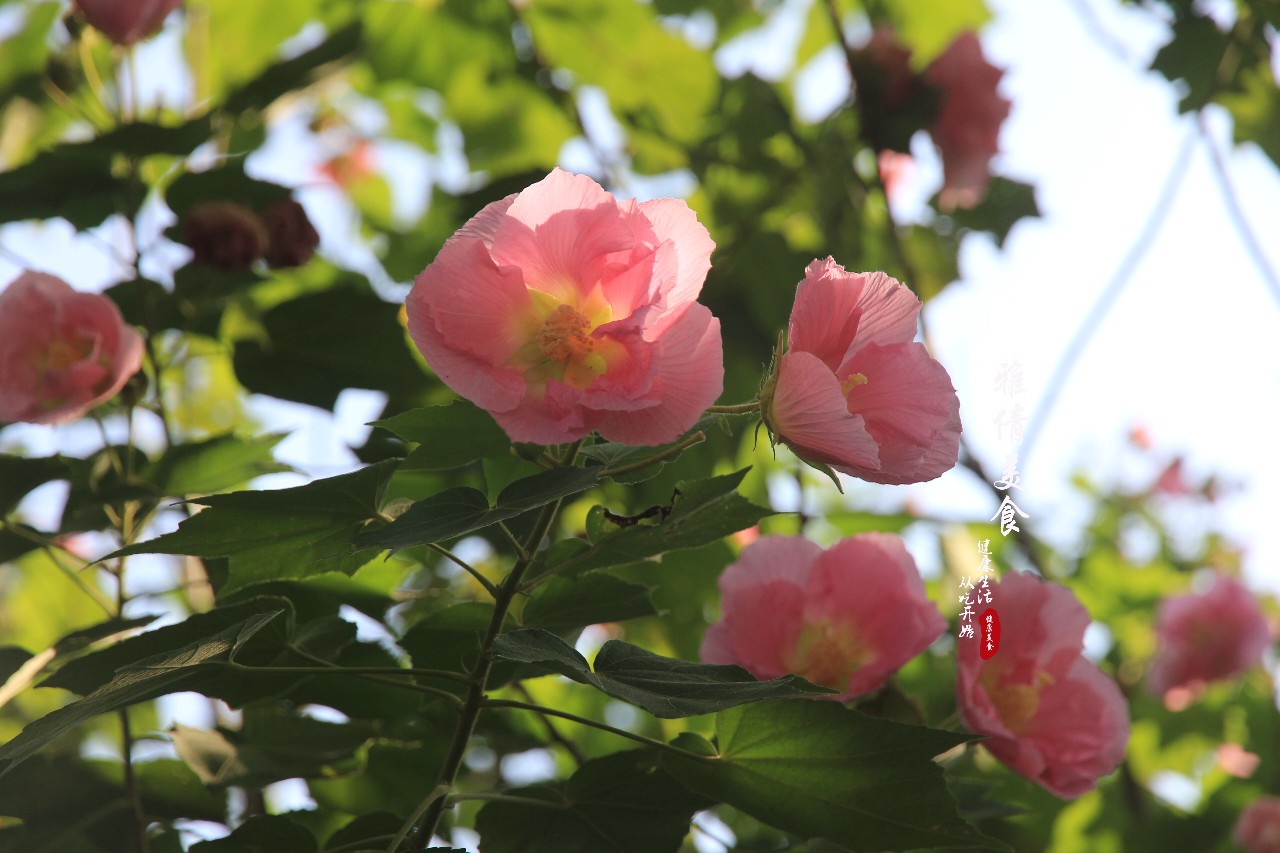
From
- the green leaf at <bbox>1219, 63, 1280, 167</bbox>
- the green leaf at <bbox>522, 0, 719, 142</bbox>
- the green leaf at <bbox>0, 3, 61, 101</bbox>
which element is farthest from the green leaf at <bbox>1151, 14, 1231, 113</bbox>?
the green leaf at <bbox>0, 3, 61, 101</bbox>

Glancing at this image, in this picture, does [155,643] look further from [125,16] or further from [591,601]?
[125,16]

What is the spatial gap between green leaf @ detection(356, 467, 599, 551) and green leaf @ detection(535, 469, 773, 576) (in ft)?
0.32

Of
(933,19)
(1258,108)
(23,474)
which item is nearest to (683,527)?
(23,474)

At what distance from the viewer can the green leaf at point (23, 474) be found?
101cm

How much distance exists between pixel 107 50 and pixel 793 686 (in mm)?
1399

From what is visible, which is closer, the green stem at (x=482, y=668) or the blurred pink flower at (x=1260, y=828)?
the green stem at (x=482, y=668)

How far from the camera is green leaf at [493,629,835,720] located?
Answer: 0.57 metres

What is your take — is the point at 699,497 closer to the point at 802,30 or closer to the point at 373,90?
the point at 373,90

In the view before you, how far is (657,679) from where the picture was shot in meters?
0.63

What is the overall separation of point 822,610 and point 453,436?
0.39 metres

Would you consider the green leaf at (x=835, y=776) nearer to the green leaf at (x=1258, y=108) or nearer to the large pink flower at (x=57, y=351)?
the large pink flower at (x=57, y=351)

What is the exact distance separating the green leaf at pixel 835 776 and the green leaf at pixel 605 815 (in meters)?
0.02

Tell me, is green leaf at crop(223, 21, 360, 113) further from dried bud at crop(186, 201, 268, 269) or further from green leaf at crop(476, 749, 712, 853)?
green leaf at crop(476, 749, 712, 853)

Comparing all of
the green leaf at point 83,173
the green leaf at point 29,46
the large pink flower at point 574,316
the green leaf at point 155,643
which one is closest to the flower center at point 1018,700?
the large pink flower at point 574,316
